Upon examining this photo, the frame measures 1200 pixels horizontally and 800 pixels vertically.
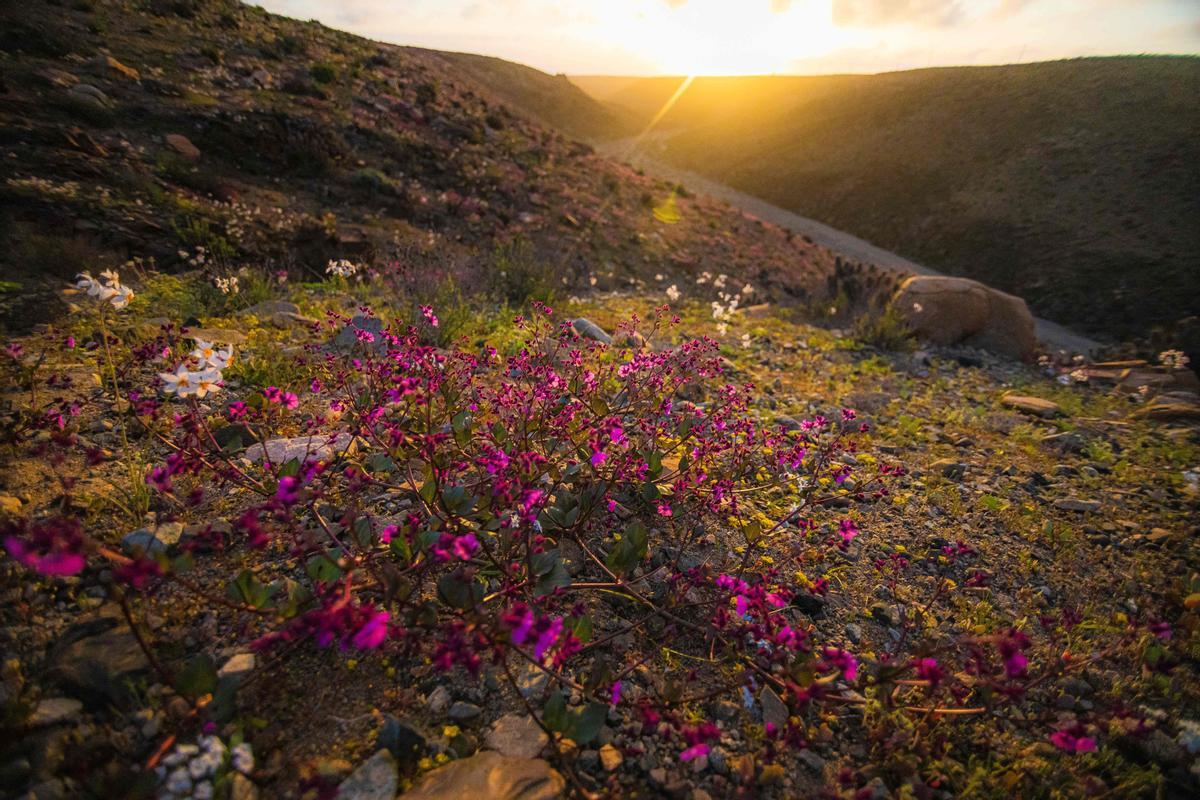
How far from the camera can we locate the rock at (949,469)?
4938 millimetres

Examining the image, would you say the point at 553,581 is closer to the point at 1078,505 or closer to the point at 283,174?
the point at 1078,505

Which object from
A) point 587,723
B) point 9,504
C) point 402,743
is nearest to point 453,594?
point 402,743

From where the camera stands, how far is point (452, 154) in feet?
55.2

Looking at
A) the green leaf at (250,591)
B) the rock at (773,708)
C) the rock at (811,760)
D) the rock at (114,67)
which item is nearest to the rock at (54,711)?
the green leaf at (250,591)

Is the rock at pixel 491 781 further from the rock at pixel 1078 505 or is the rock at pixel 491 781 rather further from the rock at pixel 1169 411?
the rock at pixel 1169 411

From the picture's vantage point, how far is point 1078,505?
4582mm

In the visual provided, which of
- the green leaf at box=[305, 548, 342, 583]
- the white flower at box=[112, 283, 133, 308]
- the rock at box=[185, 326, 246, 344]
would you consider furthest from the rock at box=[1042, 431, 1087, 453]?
the rock at box=[185, 326, 246, 344]

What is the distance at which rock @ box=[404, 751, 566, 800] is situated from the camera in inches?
72.9

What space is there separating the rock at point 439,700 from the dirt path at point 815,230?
2010 centimetres

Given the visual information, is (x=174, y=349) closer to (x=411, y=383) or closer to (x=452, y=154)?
(x=411, y=383)

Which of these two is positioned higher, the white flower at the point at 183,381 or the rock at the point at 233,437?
the white flower at the point at 183,381

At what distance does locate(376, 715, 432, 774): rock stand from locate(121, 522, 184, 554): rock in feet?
4.59

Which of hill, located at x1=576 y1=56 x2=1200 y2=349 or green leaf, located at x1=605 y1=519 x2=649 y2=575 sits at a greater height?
hill, located at x1=576 y1=56 x2=1200 y2=349

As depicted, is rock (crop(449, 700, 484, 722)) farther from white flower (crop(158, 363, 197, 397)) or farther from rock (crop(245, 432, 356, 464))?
white flower (crop(158, 363, 197, 397))
